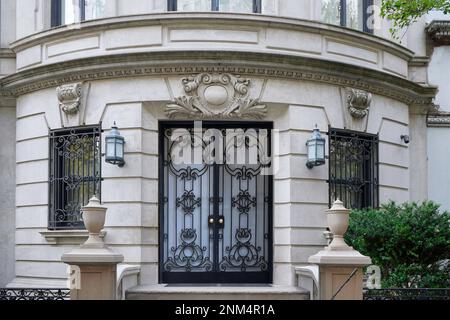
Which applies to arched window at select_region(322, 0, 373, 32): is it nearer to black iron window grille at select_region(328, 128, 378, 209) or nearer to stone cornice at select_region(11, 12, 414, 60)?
stone cornice at select_region(11, 12, 414, 60)

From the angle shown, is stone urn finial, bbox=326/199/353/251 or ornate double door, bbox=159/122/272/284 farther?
ornate double door, bbox=159/122/272/284

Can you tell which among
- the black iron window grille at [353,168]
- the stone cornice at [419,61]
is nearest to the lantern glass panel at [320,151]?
the black iron window grille at [353,168]

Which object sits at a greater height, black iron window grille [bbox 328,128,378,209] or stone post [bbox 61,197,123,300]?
black iron window grille [bbox 328,128,378,209]

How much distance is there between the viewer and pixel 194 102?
11.9 m

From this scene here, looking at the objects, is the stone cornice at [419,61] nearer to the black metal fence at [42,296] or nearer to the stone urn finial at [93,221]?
the stone urn finial at [93,221]

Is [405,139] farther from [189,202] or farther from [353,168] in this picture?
[189,202]

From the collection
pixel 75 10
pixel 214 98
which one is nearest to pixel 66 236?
pixel 214 98

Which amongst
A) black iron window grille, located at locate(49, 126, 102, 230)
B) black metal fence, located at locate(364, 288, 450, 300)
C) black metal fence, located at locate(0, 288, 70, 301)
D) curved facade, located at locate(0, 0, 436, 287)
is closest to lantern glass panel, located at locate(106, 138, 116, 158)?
curved facade, located at locate(0, 0, 436, 287)

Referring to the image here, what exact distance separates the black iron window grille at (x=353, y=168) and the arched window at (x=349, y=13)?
2.44 meters

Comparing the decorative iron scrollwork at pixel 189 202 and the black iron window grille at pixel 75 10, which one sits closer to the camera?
the decorative iron scrollwork at pixel 189 202

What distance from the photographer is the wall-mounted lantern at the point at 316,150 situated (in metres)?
11.8

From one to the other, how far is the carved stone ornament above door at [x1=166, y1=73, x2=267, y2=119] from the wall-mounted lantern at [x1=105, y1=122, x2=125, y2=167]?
1.06m

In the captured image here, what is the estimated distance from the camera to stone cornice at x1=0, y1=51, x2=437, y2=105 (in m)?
11.8

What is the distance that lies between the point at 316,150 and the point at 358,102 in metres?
1.69
